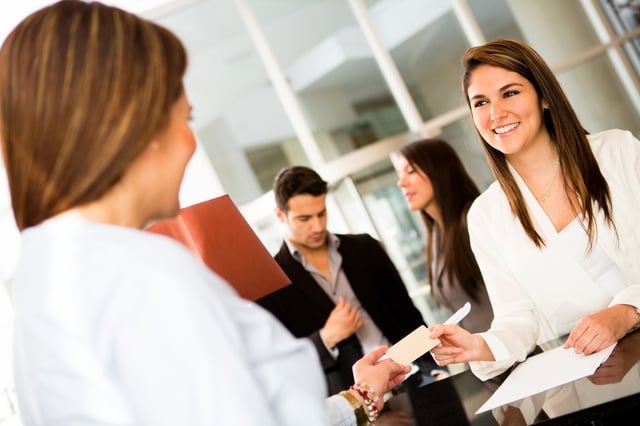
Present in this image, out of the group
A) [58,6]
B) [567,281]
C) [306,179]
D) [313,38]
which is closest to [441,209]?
[306,179]

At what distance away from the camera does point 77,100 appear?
867mm

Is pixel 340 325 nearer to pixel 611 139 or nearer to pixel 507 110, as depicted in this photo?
pixel 507 110

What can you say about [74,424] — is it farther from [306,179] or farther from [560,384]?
[306,179]

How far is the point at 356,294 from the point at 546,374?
5.82 ft

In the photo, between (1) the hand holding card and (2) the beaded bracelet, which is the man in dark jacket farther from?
(2) the beaded bracelet

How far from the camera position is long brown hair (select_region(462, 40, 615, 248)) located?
6.51 ft

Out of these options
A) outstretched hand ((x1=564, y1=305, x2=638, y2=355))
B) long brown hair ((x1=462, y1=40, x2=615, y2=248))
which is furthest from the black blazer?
outstretched hand ((x1=564, y1=305, x2=638, y2=355))

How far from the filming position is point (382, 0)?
5.73m

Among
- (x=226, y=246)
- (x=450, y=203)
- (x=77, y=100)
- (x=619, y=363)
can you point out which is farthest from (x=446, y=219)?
(x=77, y=100)

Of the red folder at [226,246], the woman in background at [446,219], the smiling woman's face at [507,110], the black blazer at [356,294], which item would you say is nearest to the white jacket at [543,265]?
the smiling woman's face at [507,110]

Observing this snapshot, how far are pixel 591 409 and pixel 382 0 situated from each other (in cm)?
499

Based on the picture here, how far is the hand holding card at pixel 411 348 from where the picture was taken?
1.53 metres

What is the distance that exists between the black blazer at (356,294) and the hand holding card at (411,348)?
58.6 inches

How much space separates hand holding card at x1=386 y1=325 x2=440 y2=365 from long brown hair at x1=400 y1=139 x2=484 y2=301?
1535mm
